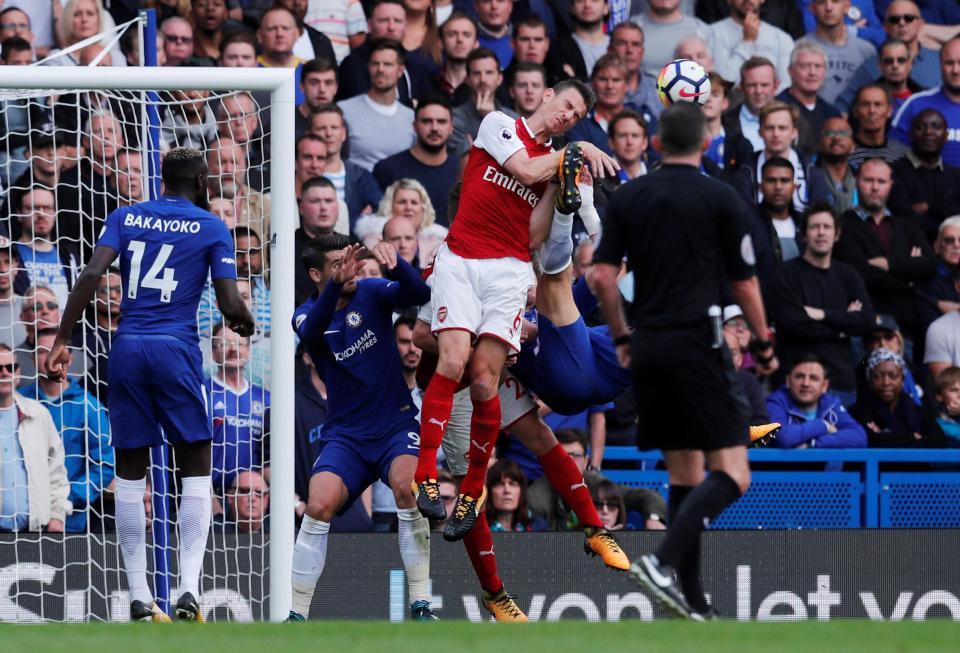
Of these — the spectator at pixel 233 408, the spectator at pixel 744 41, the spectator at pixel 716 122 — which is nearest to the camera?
the spectator at pixel 233 408

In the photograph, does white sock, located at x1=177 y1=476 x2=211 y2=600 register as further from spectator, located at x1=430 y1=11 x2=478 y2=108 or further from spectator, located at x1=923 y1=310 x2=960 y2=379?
spectator, located at x1=923 y1=310 x2=960 y2=379

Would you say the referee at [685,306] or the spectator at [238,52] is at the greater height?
the spectator at [238,52]

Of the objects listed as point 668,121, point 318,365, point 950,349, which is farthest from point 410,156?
point 668,121

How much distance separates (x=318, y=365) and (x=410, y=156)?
3444 millimetres

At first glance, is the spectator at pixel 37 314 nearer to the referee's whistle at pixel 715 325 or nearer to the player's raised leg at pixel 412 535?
the player's raised leg at pixel 412 535

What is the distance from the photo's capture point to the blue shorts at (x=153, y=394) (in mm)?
8367

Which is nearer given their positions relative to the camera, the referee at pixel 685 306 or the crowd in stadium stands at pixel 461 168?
the referee at pixel 685 306

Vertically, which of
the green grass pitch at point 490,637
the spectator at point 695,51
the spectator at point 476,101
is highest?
the spectator at point 695,51

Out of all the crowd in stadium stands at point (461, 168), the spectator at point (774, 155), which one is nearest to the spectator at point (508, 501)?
the crowd in stadium stands at point (461, 168)

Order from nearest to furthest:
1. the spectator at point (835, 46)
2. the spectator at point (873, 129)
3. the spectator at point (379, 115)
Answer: the spectator at point (379, 115) → the spectator at point (873, 129) → the spectator at point (835, 46)

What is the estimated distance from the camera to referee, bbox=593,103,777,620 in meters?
6.67

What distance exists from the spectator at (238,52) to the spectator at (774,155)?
12.4ft

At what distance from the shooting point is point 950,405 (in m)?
12.0

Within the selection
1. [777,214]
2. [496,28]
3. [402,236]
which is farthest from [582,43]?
[402,236]
